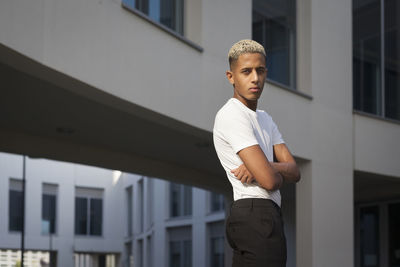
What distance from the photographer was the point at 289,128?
1135cm

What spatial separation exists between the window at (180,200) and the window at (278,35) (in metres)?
13.5

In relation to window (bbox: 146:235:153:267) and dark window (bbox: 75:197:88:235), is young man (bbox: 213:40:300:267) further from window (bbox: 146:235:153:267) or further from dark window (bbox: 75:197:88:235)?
dark window (bbox: 75:197:88:235)

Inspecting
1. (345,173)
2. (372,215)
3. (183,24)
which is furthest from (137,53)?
(372,215)

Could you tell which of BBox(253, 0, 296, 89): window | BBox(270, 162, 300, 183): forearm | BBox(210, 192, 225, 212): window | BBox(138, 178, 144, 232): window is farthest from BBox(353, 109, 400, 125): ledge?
BBox(138, 178, 144, 232): window

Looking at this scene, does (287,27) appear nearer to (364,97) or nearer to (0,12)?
(364,97)

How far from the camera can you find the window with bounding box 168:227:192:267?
24.8 m

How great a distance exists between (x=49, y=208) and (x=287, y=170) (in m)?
30.3

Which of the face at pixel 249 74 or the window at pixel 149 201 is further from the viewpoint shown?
the window at pixel 149 201

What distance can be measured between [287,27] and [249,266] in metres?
10.2

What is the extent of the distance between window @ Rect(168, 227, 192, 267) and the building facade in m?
8.66

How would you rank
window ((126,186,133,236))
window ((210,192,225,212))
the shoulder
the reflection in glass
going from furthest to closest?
window ((126,186,133,236)) → window ((210,192,225,212)) → the reflection in glass → the shoulder

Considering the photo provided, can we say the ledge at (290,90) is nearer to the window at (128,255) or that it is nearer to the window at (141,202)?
the window at (141,202)

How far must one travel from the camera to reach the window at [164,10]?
9070mm

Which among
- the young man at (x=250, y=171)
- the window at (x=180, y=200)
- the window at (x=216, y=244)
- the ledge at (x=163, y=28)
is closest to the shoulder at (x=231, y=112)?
the young man at (x=250, y=171)
